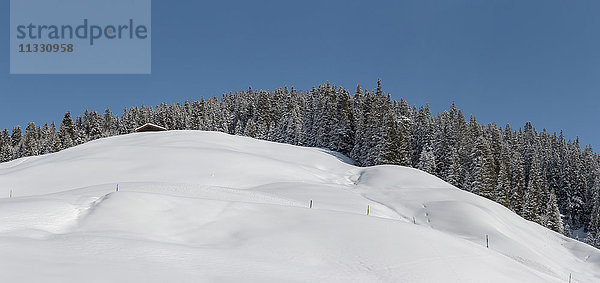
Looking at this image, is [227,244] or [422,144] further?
[422,144]

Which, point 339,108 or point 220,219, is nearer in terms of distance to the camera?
point 220,219

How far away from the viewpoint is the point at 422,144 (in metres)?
61.6

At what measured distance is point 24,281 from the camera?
517 centimetres

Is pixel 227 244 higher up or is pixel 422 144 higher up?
pixel 422 144

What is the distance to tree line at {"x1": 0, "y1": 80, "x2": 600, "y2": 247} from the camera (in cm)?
4809

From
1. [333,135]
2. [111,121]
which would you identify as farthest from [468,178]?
[111,121]

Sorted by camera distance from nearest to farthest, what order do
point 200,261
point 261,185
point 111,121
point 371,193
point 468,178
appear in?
1. point 200,261
2. point 261,185
3. point 371,193
4. point 468,178
5. point 111,121

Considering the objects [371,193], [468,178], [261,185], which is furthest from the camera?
[468,178]

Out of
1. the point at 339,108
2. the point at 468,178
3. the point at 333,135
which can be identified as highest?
the point at 339,108

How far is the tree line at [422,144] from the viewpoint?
48.1 metres

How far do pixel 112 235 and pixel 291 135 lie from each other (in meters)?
63.3

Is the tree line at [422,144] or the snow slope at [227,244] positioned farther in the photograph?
the tree line at [422,144]

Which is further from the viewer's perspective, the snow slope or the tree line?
the tree line

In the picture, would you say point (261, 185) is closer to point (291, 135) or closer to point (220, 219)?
point (220, 219)
